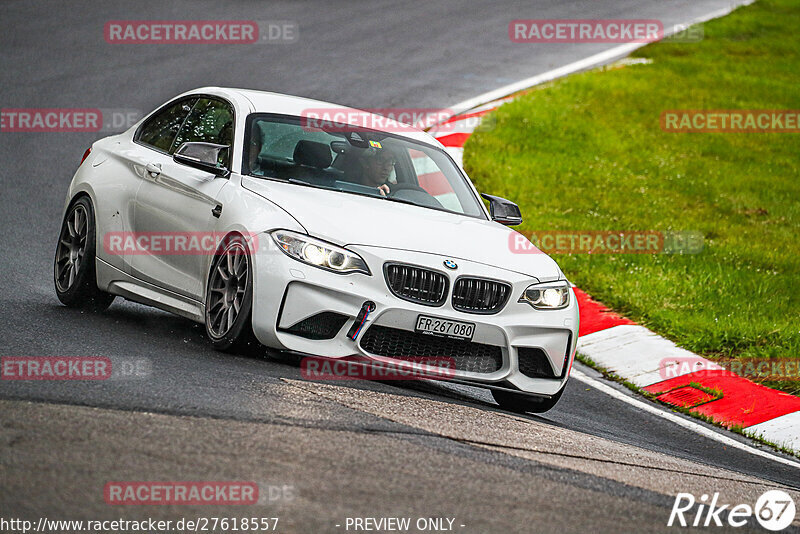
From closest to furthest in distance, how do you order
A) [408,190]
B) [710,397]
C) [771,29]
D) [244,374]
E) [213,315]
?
1. [244,374]
2. [213,315]
3. [408,190]
4. [710,397]
5. [771,29]

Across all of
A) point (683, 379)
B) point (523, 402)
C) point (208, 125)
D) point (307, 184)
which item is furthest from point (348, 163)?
point (683, 379)

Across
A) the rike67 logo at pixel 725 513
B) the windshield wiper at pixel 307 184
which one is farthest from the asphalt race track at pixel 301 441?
the windshield wiper at pixel 307 184

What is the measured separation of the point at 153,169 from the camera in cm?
785

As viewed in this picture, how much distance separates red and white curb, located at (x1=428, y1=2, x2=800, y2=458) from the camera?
26.5ft

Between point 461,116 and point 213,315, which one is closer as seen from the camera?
point 213,315

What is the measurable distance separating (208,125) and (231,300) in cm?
177

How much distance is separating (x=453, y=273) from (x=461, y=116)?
34.1 feet

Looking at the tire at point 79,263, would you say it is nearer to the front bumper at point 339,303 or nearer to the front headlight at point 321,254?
the front bumper at point 339,303

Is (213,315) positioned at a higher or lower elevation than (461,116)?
lower

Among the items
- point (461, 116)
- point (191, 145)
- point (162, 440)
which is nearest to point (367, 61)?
point (461, 116)

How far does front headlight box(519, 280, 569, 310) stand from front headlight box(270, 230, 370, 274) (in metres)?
1.04

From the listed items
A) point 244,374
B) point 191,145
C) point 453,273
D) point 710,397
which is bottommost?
point 710,397

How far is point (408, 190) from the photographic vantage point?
7.75 metres

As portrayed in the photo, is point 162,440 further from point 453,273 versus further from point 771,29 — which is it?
point 771,29
